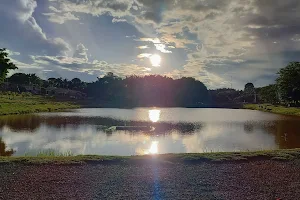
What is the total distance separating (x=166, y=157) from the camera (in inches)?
671

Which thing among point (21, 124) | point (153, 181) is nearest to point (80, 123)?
point (21, 124)

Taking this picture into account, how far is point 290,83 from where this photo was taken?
8781 cm

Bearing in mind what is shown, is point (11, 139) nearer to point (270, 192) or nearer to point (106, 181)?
point (106, 181)

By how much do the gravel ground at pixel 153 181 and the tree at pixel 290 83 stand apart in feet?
251

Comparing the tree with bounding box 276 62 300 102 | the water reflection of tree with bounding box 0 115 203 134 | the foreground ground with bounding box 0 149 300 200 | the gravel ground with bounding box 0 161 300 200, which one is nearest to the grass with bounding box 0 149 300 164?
the foreground ground with bounding box 0 149 300 200

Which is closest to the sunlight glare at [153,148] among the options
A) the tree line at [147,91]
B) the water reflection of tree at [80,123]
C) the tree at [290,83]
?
the water reflection of tree at [80,123]

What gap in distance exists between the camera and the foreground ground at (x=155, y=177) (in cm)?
1100

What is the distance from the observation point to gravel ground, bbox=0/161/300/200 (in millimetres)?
10906

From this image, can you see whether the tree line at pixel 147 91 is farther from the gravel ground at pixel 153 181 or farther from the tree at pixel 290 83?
the gravel ground at pixel 153 181

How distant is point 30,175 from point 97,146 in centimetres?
1329

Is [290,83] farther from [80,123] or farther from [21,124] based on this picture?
[21,124]

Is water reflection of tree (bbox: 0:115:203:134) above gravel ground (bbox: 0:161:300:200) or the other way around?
above

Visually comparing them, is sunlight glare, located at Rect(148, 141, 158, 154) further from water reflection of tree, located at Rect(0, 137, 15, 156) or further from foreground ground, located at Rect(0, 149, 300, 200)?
water reflection of tree, located at Rect(0, 137, 15, 156)

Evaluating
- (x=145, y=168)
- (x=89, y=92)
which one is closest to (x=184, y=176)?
(x=145, y=168)
